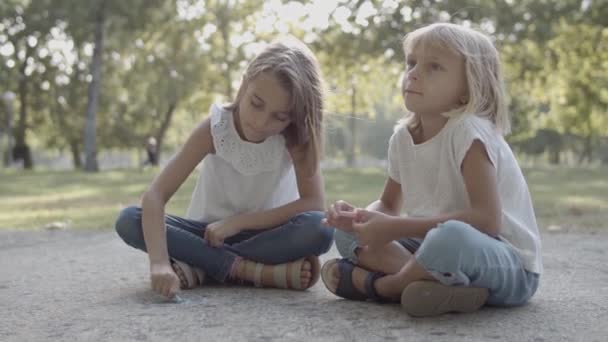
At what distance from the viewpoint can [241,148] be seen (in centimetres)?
280

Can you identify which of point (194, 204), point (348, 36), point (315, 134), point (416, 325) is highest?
point (348, 36)

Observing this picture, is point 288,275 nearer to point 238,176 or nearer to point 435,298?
point 238,176

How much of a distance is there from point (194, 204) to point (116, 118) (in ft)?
97.8

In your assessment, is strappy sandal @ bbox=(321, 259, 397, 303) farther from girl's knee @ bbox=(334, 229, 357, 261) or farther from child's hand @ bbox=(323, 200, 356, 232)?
child's hand @ bbox=(323, 200, 356, 232)

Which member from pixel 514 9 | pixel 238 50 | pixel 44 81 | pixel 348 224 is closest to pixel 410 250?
pixel 348 224

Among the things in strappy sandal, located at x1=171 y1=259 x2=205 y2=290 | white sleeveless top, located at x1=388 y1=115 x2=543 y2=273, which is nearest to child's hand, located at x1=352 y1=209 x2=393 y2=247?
white sleeveless top, located at x1=388 y1=115 x2=543 y2=273

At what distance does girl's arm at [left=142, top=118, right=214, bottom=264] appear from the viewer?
2.55 m

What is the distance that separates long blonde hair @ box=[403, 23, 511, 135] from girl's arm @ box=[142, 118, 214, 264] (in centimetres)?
92

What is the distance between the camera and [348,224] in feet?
7.30

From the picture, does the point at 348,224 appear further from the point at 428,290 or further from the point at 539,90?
the point at 539,90

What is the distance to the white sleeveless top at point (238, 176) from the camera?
2.80 metres

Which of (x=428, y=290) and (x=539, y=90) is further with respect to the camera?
(x=539, y=90)

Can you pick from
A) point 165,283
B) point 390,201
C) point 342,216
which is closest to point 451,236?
point 342,216

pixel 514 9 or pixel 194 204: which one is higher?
pixel 514 9
